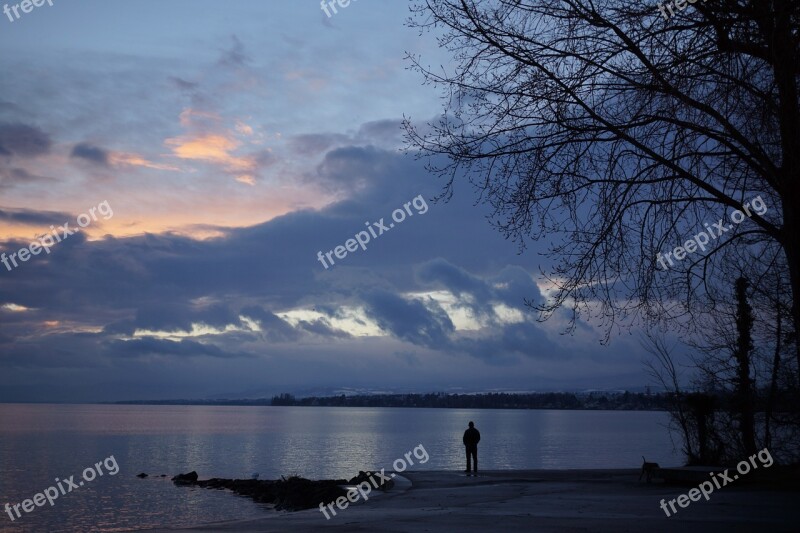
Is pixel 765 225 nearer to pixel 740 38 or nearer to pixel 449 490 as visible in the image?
pixel 740 38

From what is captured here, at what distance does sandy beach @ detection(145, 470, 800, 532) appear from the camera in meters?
11.7

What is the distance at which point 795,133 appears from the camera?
9914 mm

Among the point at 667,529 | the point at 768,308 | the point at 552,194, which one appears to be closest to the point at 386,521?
the point at 667,529

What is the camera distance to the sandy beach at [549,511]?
38.4 ft

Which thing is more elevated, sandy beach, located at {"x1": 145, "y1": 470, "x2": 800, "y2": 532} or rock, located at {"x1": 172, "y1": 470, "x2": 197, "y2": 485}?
sandy beach, located at {"x1": 145, "y1": 470, "x2": 800, "y2": 532}

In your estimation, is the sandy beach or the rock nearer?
the sandy beach

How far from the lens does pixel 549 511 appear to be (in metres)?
13.8

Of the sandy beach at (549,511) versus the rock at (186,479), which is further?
the rock at (186,479)

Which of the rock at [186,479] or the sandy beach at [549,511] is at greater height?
the sandy beach at [549,511]

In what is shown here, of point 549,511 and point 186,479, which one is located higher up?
point 549,511

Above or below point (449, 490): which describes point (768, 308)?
above

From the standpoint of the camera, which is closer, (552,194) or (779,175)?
(779,175)

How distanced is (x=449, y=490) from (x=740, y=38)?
12776mm

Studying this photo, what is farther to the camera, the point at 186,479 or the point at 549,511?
the point at 186,479
